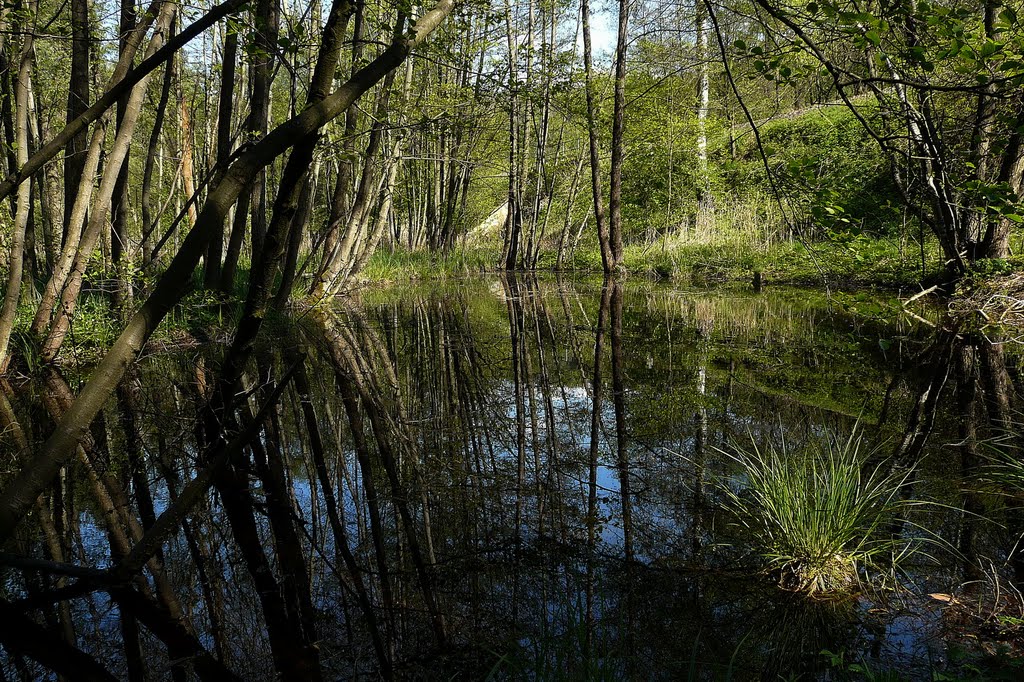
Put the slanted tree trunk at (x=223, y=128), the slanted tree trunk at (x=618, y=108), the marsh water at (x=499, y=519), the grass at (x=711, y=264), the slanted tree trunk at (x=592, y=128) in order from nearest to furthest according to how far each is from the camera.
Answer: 1. the marsh water at (x=499, y=519)
2. the slanted tree trunk at (x=223, y=128)
3. the grass at (x=711, y=264)
4. the slanted tree trunk at (x=618, y=108)
5. the slanted tree trunk at (x=592, y=128)

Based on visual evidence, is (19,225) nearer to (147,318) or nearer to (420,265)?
(147,318)

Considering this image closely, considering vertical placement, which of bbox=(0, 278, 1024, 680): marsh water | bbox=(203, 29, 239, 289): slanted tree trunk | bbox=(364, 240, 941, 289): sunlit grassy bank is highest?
bbox=(203, 29, 239, 289): slanted tree trunk

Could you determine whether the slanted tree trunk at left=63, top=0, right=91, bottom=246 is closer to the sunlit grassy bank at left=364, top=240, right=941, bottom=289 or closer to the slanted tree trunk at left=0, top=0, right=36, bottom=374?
the slanted tree trunk at left=0, top=0, right=36, bottom=374

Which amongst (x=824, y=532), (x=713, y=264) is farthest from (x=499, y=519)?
(x=713, y=264)

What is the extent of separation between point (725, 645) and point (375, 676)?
99cm

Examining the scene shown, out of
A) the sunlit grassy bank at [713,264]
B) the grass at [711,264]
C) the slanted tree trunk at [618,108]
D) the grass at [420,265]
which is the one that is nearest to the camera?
the sunlit grassy bank at [713,264]

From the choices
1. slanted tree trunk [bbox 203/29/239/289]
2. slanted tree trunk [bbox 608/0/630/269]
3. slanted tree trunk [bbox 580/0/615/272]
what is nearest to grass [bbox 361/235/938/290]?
slanted tree trunk [bbox 580/0/615/272]

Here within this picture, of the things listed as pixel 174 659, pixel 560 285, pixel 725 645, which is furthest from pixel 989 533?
pixel 560 285

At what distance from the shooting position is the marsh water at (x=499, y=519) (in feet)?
6.26

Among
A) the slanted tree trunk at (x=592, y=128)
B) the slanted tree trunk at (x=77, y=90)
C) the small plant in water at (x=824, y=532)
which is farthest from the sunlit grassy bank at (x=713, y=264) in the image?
the slanted tree trunk at (x=77, y=90)

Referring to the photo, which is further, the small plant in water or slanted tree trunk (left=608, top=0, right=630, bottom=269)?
slanted tree trunk (left=608, top=0, right=630, bottom=269)

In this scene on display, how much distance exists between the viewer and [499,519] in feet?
9.19

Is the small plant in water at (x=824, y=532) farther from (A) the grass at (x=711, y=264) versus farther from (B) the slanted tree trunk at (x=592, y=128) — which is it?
Answer: (B) the slanted tree trunk at (x=592, y=128)

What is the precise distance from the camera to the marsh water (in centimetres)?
191
